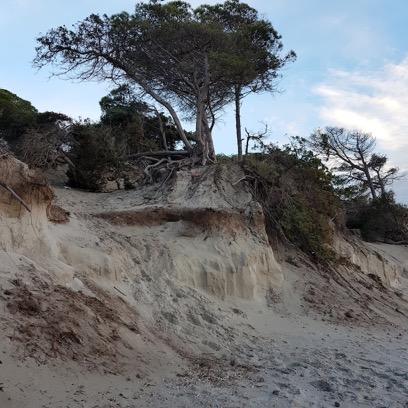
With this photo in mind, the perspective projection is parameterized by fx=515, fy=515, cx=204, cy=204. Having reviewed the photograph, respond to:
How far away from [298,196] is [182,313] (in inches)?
299

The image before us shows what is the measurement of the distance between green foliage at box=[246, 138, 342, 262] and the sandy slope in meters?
0.76

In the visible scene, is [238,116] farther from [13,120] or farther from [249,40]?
[13,120]

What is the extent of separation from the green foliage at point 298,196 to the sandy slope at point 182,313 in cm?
76

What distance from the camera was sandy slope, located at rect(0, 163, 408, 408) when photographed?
6277 mm

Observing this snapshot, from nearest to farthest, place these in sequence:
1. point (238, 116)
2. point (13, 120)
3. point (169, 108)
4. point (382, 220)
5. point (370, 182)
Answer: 1. point (169, 108)
2. point (13, 120)
3. point (238, 116)
4. point (382, 220)
5. point (370, 182)

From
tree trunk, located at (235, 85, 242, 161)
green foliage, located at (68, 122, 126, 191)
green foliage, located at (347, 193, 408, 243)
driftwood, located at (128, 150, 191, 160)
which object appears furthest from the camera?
green foliage, located at (347, 193, 408, 243)

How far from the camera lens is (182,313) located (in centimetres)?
956

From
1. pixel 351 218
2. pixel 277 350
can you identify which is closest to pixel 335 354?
pixel 277 350

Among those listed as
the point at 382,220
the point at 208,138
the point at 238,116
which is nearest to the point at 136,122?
the point at 208,138

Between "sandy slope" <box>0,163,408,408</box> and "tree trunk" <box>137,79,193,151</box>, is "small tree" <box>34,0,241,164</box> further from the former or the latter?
"sandy slope" <box>0,163,408,408</box>

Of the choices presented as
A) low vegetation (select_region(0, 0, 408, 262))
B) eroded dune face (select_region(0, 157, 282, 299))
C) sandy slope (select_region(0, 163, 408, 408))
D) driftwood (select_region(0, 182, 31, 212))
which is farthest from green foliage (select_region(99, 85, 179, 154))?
driftwood (select_region(0, 182, 31, 212))

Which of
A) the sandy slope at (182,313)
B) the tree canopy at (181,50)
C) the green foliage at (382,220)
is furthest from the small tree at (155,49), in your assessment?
the green foliage at (382,220)

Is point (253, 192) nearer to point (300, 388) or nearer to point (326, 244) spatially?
point (326, 244)

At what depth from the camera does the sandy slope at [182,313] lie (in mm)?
6277
